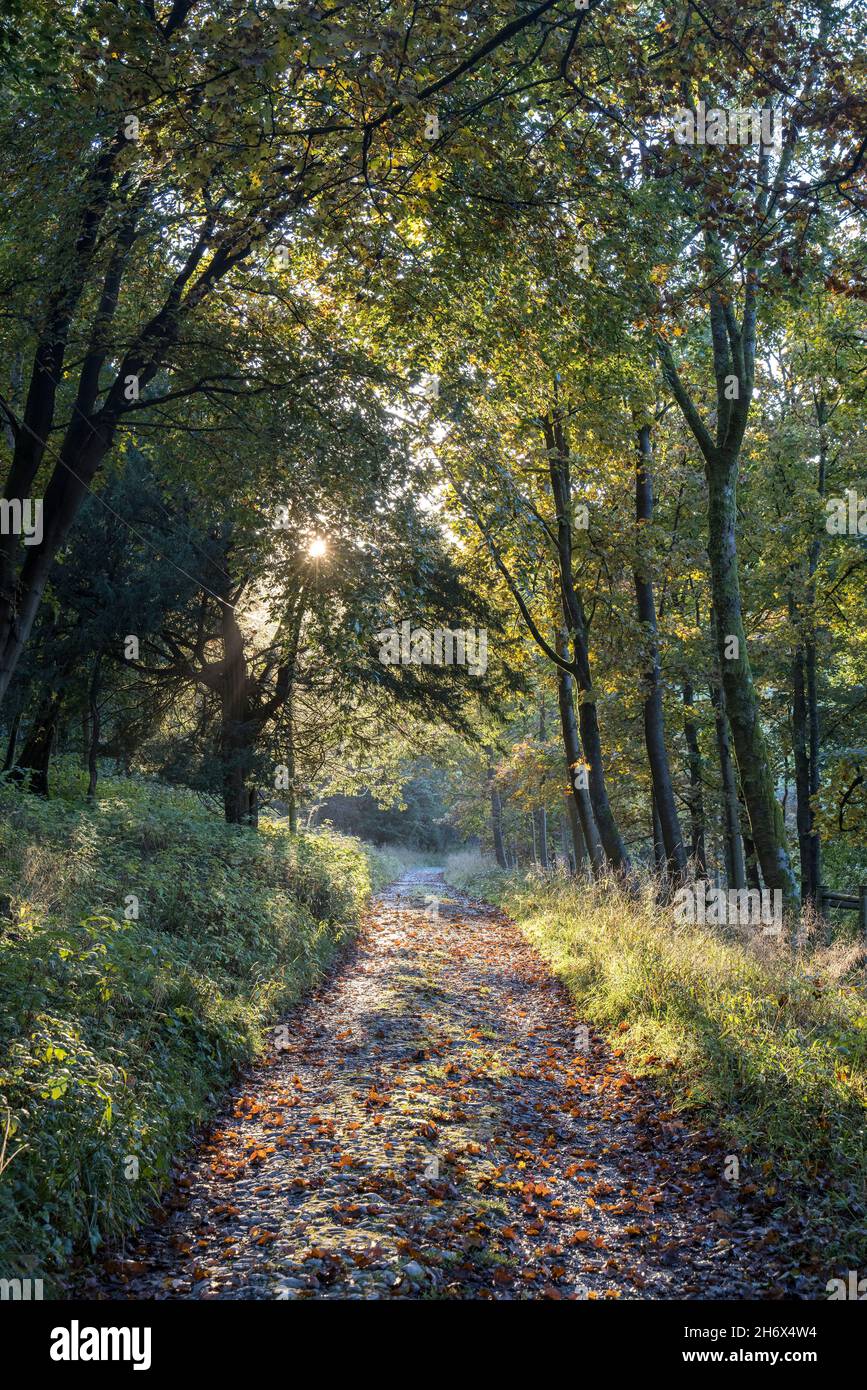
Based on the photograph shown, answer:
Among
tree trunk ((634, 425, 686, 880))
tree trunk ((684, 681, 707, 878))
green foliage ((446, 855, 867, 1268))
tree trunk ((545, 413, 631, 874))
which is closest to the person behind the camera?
green foliage ((446, 855, 867, 1268))

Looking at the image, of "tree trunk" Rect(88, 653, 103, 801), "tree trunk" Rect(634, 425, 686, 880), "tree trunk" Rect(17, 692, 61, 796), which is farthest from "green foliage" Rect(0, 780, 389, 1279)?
"tree trunk" Rect(634, 425, 686, 880)

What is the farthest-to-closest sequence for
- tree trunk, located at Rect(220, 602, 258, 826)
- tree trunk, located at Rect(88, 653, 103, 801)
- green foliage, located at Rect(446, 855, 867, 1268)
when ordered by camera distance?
1. tree trunk, located at Rect(220, 602, 258, 826)
2. tree trunk, located at Rect(88, 653, 103, 801)
3. green foliage, located at Rect(446, 855, 867, 1268)

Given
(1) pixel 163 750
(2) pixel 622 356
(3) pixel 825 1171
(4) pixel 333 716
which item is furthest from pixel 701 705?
(3) pixel 825 1171

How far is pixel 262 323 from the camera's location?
1073cm

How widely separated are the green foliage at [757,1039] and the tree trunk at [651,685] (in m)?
4.01

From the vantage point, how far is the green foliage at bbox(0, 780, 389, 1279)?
4500 millimetres

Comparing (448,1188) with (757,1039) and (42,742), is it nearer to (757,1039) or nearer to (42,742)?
(757,1039)

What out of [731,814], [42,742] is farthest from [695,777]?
[42,742]

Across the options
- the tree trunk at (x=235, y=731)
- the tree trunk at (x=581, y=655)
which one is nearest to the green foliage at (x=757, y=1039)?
the tree trunk at (x=581, y=655)

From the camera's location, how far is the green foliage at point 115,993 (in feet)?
14.8

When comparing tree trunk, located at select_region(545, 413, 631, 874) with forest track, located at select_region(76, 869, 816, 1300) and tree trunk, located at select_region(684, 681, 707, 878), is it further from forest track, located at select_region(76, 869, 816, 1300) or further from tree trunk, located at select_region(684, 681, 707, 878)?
forest track, located at select_region(76, 869, 816, 1300)

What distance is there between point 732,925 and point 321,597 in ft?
23.4

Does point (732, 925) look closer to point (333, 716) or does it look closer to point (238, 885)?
point (238, 885)

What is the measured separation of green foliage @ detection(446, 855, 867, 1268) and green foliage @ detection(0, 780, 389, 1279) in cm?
360
